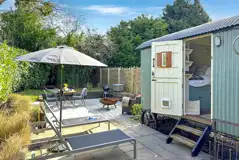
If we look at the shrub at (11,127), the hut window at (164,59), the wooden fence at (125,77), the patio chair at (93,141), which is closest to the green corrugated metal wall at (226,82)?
Result: the hut window at (164,59)

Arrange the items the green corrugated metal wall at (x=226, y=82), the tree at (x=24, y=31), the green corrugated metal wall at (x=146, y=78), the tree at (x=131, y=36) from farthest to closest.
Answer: the tree at (x=131, y=36) → the tree at (x=24, y=31) → the green corrugated metal wall at (x=146, y=78) → the green corrugated metal wall at (x=226, y=82)

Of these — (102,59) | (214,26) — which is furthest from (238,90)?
(102,59)

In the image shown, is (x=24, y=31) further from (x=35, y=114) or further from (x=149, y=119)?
(x=149, y=119)

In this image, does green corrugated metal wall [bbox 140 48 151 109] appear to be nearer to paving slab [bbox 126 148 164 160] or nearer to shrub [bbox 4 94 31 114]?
paving slab [bbox 126 148 164 160]

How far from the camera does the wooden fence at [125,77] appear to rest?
33.1 feet

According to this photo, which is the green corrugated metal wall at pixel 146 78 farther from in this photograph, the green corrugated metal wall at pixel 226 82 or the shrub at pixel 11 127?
the shrub at pixel 11 127

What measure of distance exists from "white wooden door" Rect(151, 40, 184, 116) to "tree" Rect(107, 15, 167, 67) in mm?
9730

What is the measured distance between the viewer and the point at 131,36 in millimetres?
16422

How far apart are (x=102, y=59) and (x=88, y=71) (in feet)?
4.79

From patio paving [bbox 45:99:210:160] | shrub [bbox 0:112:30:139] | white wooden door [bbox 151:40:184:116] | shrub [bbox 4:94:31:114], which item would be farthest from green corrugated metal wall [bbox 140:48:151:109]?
shrub [bbox 0:112:30:139]

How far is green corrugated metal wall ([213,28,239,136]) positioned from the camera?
11.4 feet

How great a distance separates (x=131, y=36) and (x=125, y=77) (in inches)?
261

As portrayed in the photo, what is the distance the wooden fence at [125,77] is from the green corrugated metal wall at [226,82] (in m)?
6.16

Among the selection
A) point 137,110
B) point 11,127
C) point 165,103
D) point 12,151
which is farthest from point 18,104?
point 165,103
